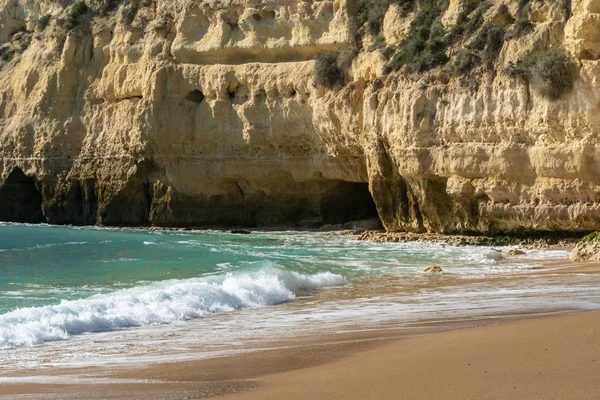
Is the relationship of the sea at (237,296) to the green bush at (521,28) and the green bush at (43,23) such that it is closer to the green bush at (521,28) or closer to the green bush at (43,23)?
the green bush at (521,28)

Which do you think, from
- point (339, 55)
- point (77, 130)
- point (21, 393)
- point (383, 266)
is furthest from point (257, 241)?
point (21, 393)

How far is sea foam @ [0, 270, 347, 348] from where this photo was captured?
11172 mm

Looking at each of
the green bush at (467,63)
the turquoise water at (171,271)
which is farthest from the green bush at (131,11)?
the green bush at (467,63)

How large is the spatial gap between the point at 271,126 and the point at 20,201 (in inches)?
475

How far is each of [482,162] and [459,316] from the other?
11.2 m

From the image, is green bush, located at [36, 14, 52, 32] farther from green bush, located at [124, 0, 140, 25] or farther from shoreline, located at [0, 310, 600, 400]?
shoreline, located at [0, 310, 600, 400]

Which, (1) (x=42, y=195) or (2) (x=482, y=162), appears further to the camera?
(1) (x=42, y=195)

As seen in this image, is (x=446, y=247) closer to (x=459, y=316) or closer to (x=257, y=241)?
(x=257, y=241)

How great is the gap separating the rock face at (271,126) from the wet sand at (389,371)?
11.5m

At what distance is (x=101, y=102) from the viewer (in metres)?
32.5

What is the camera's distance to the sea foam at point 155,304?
11172 millimetres

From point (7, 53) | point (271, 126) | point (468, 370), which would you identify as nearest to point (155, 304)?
point (468, 370)

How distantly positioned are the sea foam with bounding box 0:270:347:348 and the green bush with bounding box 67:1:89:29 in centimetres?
2000

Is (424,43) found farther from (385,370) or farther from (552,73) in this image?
(385,370)
